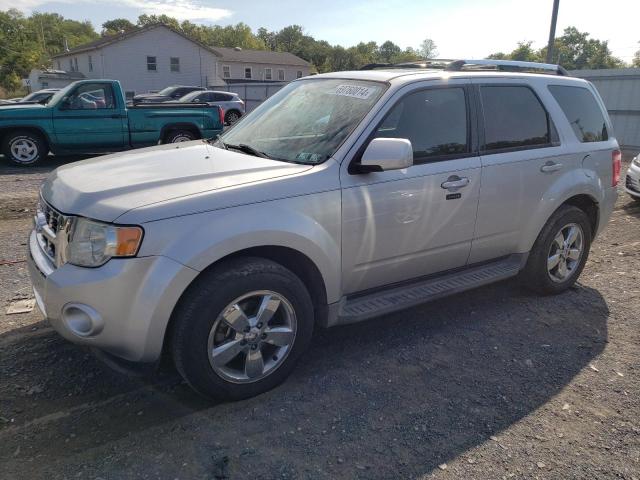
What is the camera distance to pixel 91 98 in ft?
36.8

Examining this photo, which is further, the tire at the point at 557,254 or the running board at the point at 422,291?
the tire at the point at 557,254

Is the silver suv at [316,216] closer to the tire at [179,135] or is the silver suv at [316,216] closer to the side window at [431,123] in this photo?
the side window at [431,123]

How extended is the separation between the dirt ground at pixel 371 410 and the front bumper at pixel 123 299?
502mm

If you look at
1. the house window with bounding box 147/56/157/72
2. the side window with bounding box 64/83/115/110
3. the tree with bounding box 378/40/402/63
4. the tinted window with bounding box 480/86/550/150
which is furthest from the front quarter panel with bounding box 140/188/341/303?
the tree with bounding box 378/40/402/63

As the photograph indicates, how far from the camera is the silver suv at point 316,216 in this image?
2.66 meters

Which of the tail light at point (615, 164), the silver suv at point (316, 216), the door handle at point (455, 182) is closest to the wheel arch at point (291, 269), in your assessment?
the silver suv at point (316, 216)

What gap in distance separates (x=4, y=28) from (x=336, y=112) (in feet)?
255

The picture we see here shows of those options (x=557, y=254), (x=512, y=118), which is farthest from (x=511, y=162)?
(x=557, y=254)

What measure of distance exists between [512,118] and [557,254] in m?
1.33

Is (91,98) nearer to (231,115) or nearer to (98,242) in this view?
(98,242)

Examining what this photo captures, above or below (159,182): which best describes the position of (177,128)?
below

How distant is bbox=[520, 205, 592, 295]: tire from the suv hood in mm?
2407

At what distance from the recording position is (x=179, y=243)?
2639 mm

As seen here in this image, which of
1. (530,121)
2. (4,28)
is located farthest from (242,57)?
(530,121)
